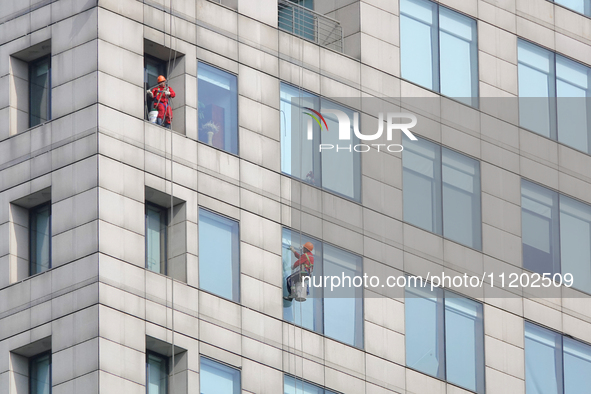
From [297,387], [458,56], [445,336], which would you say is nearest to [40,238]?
[297,387]

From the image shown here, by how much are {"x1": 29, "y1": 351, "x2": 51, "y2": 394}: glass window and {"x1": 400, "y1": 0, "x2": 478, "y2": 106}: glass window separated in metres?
17.7

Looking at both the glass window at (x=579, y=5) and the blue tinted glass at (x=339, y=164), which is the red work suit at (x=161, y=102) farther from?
the glass window at (x=579, y=5)

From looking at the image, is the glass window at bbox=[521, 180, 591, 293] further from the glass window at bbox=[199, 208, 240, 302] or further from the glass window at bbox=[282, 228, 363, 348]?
the glass window at bbox=[199, 208, 240, 302]

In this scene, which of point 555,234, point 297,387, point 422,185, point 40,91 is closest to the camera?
point 40,91

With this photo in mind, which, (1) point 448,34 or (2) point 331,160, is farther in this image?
(1) point 448,34

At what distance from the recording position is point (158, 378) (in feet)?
185

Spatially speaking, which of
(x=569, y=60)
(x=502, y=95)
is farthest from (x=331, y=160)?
(x=569, y=60)

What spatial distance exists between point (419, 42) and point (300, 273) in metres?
11.6

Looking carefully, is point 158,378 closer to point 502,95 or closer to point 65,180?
point 65,180

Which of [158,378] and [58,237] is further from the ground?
[58,237]

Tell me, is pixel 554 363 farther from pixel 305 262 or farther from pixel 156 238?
pixel 156 238

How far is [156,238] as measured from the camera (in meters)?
57.9

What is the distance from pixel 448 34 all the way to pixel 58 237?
18800mm

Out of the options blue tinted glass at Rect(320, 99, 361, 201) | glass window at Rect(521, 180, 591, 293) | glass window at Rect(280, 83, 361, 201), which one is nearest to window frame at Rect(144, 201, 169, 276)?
glass window at Rect(280, 83, 361, 201)
